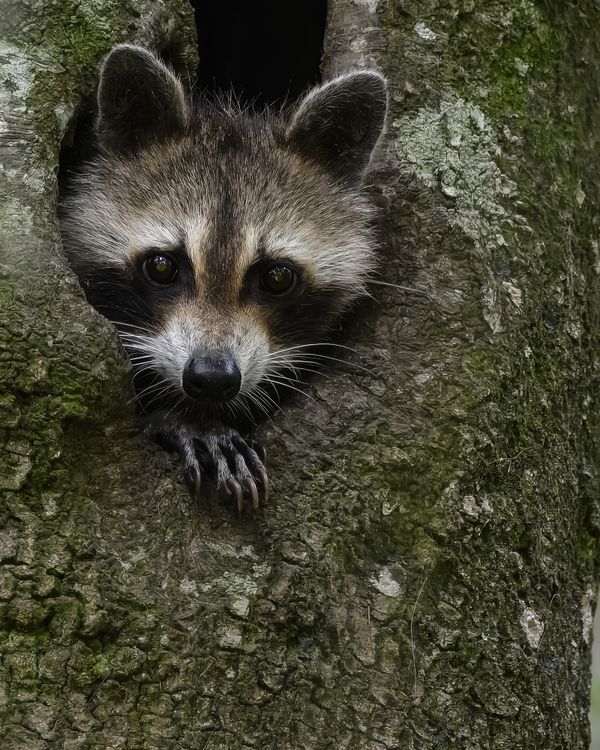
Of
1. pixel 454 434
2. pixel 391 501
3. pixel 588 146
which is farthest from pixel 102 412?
pixel 588 146

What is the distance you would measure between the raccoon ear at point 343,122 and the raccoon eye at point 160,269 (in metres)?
0.98

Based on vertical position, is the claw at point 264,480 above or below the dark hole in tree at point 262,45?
above

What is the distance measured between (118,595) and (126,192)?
7.44ft

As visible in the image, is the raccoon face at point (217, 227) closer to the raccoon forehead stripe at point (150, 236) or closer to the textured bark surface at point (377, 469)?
the raccoon forehead stripe at point (150, 236)

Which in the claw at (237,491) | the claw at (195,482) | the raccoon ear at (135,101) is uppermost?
the raccoon ear at (135,101)

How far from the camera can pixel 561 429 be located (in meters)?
3.92

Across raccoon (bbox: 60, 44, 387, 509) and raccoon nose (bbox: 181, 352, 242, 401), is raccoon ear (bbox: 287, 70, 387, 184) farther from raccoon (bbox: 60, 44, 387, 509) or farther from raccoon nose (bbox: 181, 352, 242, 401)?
raccoon nose (bbox: 181, 352, 242, 401)

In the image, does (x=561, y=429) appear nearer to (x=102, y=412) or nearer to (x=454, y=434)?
(x=454, y=434)

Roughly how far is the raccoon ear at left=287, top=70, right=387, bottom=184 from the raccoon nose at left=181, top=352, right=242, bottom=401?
131 centimetres

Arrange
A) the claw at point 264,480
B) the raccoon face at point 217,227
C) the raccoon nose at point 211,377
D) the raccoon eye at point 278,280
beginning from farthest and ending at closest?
the raccoon eye at point 278,280
the raccoon face at point 217,227
the raccoon nose at point 211,377
the claw at point 264,480

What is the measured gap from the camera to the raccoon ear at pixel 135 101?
4012 millimetres

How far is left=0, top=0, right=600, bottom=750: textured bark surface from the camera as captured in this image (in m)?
2.96

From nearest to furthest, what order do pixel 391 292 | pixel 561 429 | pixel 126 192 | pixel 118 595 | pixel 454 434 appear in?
pixel 118 595 < pixel 454 434 < pixel 561 429 < pixel 391 292 < pixel 126 192

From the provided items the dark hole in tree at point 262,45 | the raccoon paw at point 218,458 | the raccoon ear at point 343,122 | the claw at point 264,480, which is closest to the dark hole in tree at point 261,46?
the dark hole in tree at point 262,45
